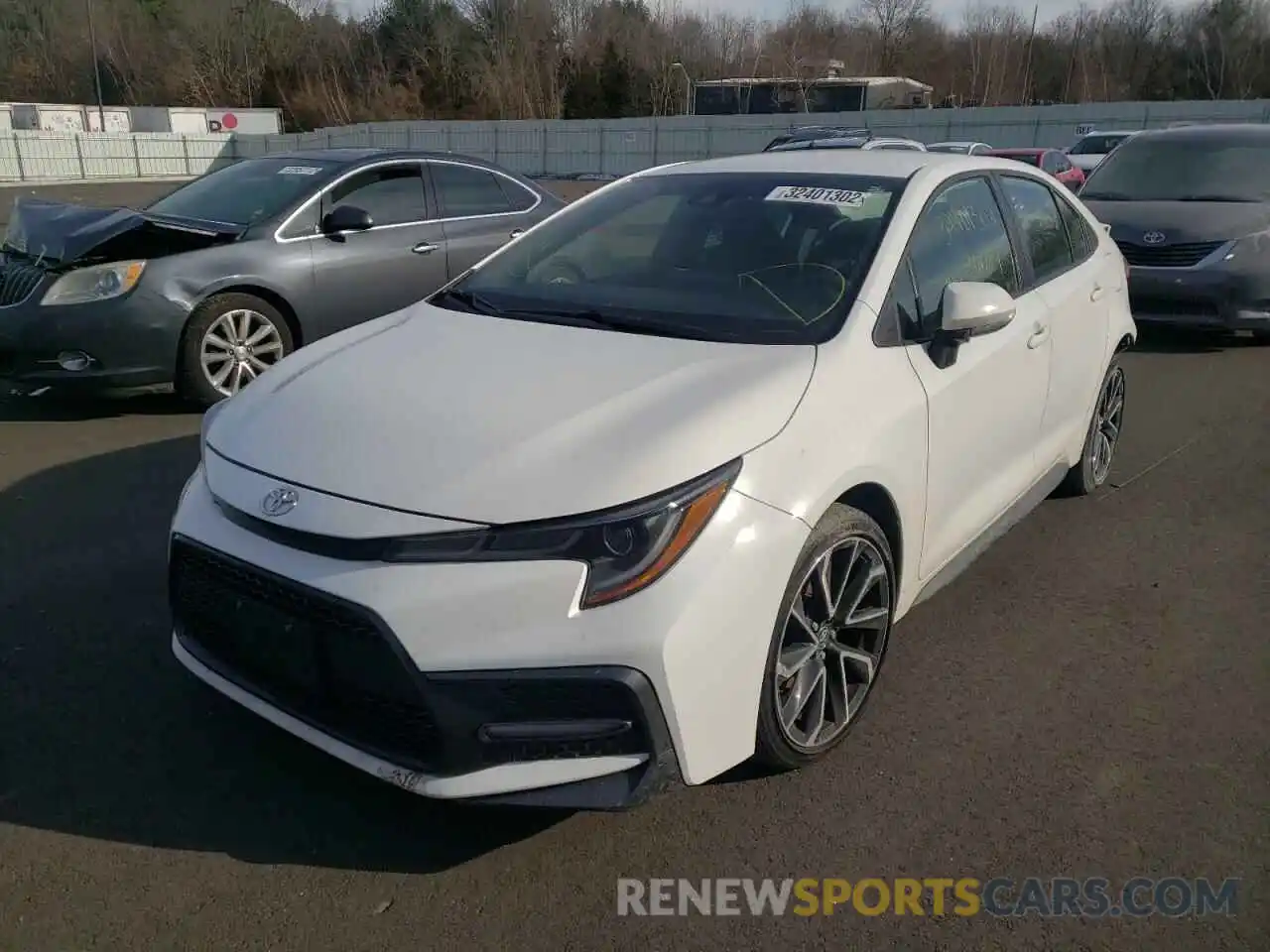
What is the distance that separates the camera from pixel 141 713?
309 centimetres

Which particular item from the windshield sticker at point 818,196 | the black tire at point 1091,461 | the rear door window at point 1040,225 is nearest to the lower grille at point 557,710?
the windshield sticker at point 818,196

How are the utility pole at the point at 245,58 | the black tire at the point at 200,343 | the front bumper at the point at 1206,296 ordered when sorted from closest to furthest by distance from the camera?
1. the black tire at the point at 200,343
2. the front bumper at the point at 1206,296
3. the utility pole at the point at 245,58

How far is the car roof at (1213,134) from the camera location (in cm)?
913

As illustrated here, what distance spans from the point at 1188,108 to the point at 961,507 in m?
40.9

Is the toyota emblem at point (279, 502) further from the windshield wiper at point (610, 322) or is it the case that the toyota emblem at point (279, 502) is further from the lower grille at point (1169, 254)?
the lower grille at point (1169, 254)

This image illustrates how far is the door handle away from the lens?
3.86m

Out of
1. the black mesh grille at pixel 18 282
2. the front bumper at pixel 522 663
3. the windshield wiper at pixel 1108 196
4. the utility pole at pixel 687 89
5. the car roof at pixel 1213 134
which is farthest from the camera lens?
the utility pole at pixel 687 89

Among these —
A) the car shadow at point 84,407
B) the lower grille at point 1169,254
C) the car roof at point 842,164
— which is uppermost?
the car roof at point 842,164

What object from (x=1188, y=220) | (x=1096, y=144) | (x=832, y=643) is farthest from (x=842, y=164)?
(x=1096, y=144)

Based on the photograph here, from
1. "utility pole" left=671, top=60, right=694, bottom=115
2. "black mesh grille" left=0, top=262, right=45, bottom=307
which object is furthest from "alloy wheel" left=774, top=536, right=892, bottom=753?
"utility pole" left=671, top=60, right=694, bottom=115

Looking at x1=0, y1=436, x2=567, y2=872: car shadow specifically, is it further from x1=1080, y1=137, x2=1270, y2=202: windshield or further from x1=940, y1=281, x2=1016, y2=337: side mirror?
x1=1080, y1=137, x2=1270, y2=202: windshield

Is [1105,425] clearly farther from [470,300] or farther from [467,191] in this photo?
[467,191]

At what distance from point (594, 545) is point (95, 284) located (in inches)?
186

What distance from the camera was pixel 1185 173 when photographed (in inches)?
355
